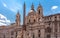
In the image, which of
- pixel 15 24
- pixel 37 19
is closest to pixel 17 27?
pixel 15 24

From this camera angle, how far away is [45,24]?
1380 centimetres

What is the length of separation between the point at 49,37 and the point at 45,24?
3.15ft

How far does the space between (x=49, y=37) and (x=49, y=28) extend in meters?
0.61

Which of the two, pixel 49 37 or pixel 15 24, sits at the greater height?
pixel 15 24

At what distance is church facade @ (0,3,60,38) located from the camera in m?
13.4

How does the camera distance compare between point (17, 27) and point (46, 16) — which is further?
point (17, 27)

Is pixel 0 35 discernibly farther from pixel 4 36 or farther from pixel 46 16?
pixel 46 16

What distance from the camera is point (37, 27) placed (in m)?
14.3

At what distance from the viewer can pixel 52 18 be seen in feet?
45.1

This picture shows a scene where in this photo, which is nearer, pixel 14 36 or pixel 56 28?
pixel 56 28

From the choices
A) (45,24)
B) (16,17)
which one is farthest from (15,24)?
(45,24)

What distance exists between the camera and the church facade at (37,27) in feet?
44.0

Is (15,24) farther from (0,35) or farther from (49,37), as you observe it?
(49,37)

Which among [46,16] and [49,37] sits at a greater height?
[46,16]
